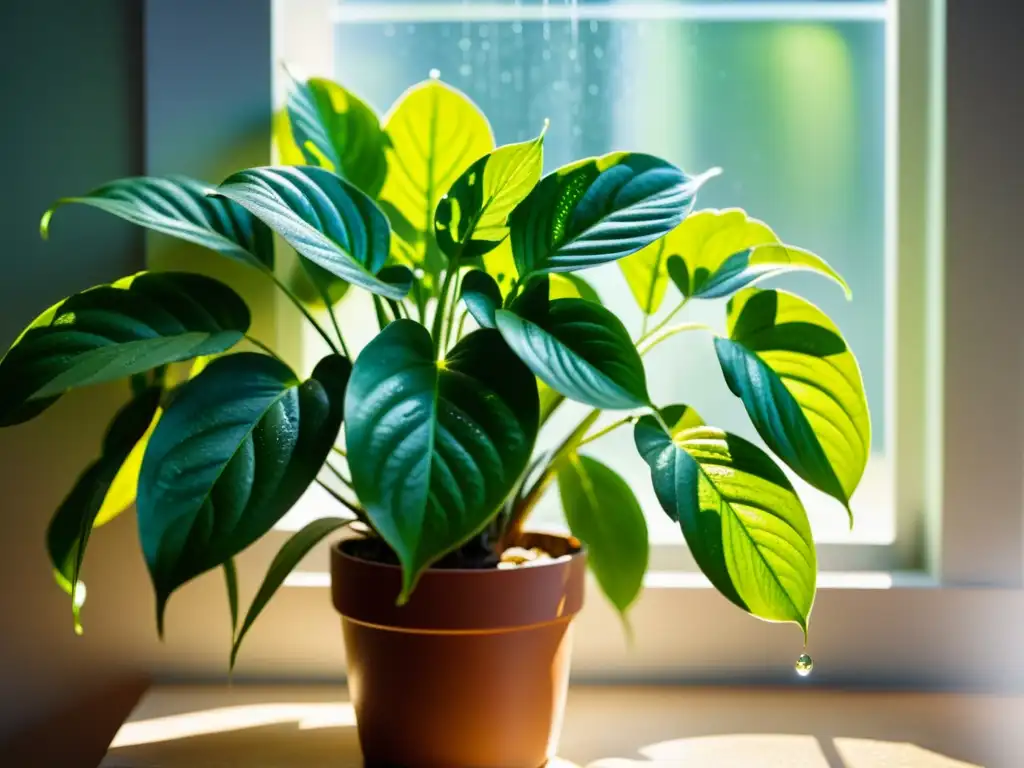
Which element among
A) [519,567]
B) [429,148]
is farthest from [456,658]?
[429,148]

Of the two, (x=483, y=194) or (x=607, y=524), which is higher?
(x=483, y=194)

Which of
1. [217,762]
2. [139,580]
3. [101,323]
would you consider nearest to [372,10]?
[101,323]

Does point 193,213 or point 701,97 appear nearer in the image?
point 193,213

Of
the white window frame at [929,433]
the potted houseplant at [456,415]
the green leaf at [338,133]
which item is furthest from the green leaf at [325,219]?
the white window frame at [929,433]

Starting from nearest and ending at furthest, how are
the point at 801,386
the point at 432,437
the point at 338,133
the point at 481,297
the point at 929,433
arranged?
the point at 432,437, the point at 481,297, the point at 801,386, the point at 338,133, the point at 929,433

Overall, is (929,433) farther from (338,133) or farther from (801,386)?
(338,133)

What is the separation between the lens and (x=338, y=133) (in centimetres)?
88

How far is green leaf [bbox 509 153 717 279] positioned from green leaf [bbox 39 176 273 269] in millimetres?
210

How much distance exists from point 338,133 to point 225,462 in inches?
16.2

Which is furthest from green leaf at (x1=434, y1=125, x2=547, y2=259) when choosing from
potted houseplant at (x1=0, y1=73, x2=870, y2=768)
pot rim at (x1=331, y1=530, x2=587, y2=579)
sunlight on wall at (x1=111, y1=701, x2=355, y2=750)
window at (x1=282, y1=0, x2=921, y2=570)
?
sunlight on wall at (x1=111, y1=701, x2=355, y2=750)

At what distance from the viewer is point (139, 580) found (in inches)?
38.4

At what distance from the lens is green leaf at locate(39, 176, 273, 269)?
68 centimetres

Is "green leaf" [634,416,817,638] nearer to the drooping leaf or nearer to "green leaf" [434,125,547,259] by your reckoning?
"green leaf" [434,125,547,259]

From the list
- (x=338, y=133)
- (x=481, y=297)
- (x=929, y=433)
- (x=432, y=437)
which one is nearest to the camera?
(x=432, y=437)
